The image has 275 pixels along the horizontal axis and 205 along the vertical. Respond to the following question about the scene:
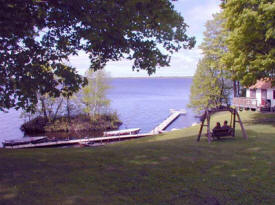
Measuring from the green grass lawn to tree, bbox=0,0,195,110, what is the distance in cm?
227

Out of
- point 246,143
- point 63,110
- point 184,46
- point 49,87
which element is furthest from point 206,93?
point 49,87

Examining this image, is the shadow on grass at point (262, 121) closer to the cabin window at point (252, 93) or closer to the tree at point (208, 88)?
the cabin window at point (252, 93)

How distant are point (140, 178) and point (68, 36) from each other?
5.49m

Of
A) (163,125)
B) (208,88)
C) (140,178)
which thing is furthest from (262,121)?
(163,125)

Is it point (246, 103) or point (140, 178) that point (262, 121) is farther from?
point (140, 178)

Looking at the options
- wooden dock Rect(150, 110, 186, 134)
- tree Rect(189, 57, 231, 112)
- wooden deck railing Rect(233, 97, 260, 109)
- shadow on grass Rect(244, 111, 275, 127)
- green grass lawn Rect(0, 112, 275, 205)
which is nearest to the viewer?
green grass lawn Rect(0, 112, 275, 205)

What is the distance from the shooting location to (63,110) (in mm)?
52000

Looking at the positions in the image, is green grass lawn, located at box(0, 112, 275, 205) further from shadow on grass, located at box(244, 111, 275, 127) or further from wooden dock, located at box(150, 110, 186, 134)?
wooden dock, located at box(150, 110, 186, 134)

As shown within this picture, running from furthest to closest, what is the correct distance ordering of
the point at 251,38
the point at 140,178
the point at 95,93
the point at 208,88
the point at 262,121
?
1. the point at 95,93
2. the point at 208,88
3. the point at 262,121
4. the point at 251,38
5. the point at 140,178

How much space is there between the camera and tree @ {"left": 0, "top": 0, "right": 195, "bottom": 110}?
8102 mm

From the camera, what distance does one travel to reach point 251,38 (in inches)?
770

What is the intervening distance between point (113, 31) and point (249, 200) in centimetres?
641

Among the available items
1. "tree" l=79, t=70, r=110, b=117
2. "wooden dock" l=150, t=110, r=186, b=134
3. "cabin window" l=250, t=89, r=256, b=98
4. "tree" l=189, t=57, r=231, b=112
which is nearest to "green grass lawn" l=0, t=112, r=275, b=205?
"wooden dock" l=150, t=110, r=186, b=134

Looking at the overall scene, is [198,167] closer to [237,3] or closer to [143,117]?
[237,3]
